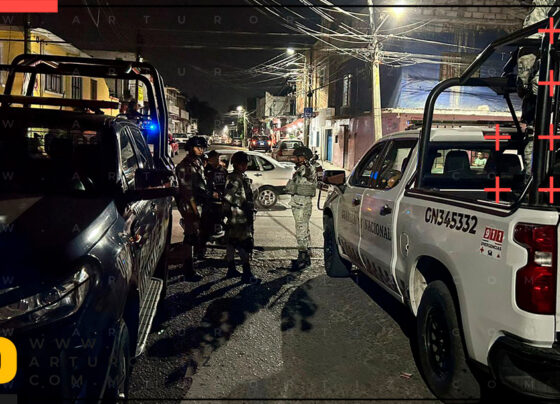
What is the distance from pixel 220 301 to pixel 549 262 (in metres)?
3.94

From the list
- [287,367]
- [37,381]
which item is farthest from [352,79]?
[37,381]

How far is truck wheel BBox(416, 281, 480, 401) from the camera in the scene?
3.29 metres

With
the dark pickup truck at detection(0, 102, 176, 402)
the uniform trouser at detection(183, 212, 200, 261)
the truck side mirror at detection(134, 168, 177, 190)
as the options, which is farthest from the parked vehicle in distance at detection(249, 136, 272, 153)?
the truck side mirror at detection(134, 168, 177, 190)

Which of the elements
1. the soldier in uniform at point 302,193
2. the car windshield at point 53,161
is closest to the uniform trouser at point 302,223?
the soldier in uniform at point 302,193

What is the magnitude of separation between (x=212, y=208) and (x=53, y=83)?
23780 mm

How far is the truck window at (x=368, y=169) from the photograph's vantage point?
5.68 meters

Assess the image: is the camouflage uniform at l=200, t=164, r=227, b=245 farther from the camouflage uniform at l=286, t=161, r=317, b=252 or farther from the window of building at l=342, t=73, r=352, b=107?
the window of building at l=342, t=73, r=352, b=107

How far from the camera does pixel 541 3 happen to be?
4613 mm

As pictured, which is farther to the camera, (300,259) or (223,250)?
(223,250)

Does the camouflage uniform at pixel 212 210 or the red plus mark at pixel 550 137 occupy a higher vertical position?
the red plus mark at pixel 550 137

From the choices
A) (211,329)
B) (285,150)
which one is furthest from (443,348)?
(285,150)

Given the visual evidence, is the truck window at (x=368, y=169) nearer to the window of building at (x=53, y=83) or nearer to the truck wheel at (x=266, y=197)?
the truck wheel at (x=266, y=197)

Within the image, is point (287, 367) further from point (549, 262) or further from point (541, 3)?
point (541, 3)

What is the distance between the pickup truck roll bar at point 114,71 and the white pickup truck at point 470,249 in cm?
229
